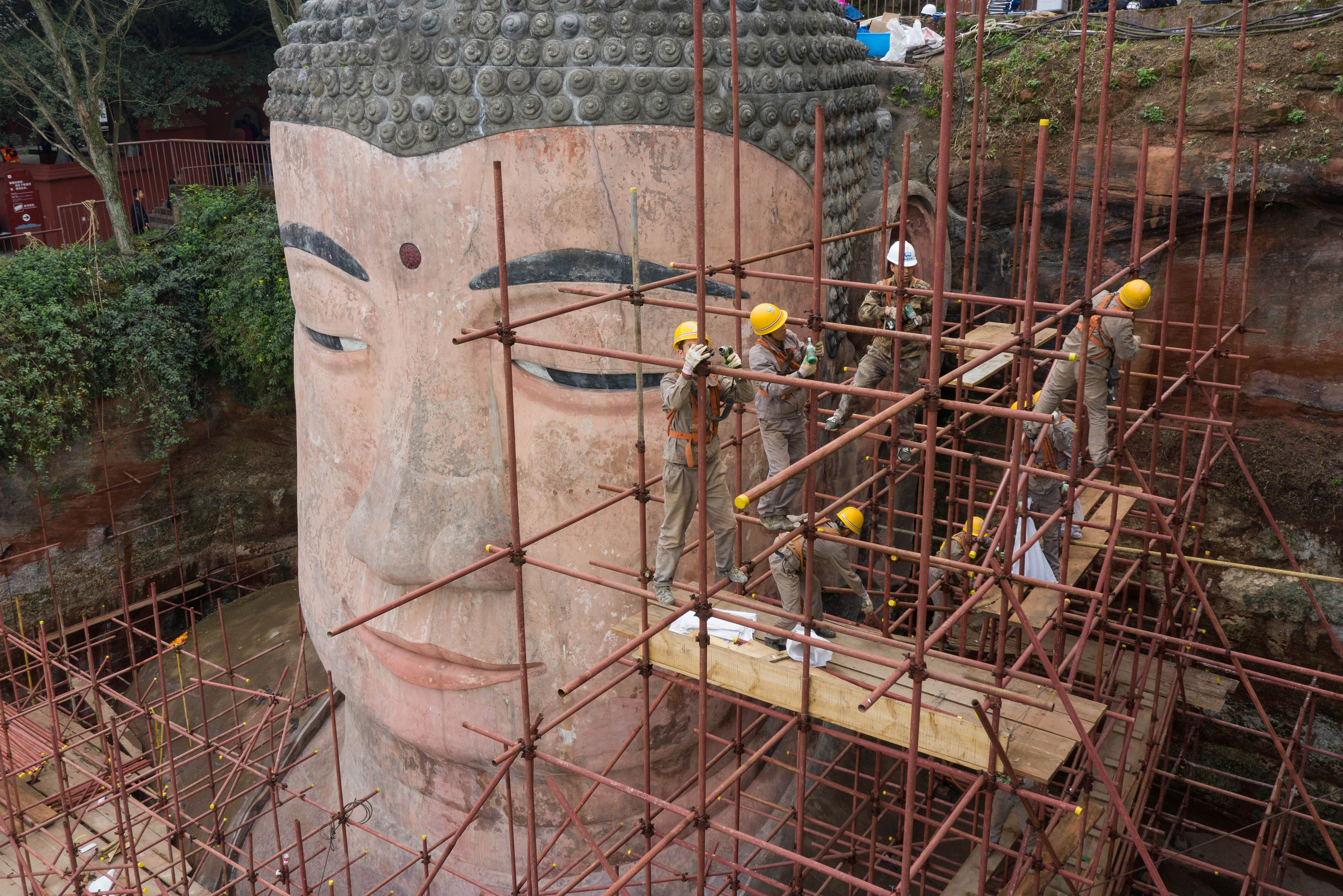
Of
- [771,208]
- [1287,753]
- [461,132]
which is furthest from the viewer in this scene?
[1287,753]

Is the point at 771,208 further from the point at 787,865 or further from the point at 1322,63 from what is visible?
the point at 1322,63

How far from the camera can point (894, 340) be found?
838 centimetres

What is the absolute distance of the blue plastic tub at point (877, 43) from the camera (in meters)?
12.0

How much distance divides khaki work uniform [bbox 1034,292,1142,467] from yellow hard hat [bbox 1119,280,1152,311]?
11 cm

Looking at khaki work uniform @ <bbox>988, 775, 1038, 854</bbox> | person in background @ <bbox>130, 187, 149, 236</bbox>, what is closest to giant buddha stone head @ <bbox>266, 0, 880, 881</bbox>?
khaki work uniform @ <bbox>988, 775, 1038, 854</bbox>

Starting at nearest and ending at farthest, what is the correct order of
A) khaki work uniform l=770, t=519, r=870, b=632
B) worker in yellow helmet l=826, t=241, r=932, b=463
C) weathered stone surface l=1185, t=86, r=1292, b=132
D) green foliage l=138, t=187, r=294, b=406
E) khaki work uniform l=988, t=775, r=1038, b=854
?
khaki work uniform l=770, t=519, r=870, b=632 → worker in yellow helmet l=826, t=241, r=932, b=463 → khaki work uniform l=988, t=775, r=1038, b=854 → weathered stone surface l=1185, t=86, r=1292, b=132 → green foliage l=138, t=187, r=294, b=406

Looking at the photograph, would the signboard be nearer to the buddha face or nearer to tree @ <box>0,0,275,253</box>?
tree @ <box>0,0,275,253</box>

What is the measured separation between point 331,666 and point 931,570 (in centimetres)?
503

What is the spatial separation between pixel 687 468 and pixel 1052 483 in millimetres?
3567

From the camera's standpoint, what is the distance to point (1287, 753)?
28.8 feet

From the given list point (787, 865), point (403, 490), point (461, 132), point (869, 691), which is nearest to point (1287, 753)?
point (787, 865)

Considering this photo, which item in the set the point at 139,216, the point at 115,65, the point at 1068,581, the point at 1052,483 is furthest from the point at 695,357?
the point at 139,216

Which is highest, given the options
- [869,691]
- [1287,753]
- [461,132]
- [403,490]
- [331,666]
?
[461,132]

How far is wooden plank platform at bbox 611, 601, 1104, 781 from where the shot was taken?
616 cm
